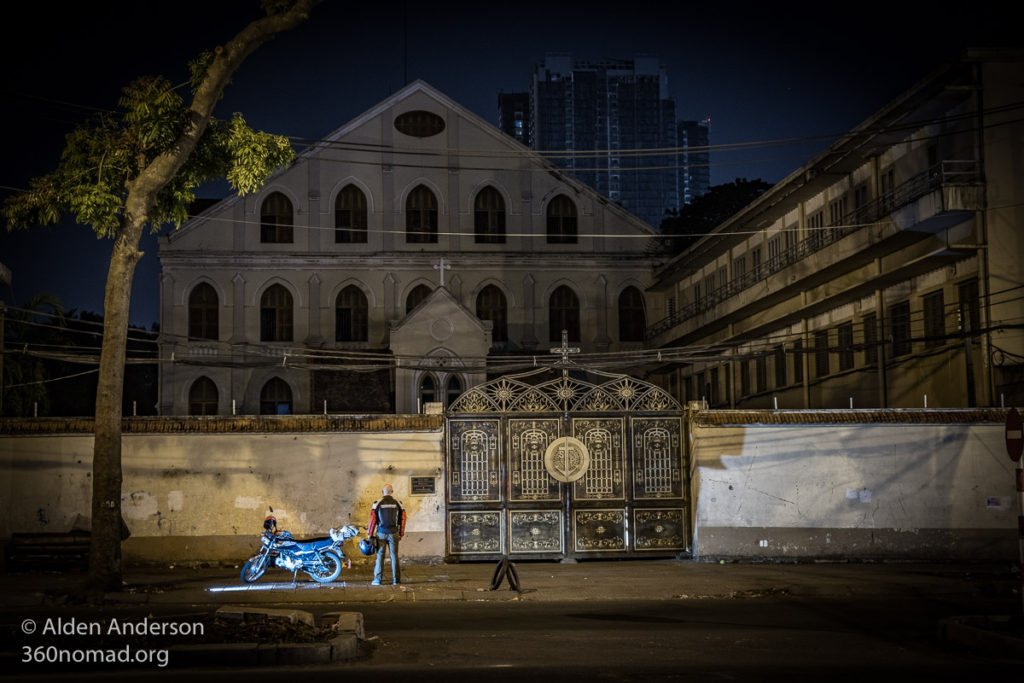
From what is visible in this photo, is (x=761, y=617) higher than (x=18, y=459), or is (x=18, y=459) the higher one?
(x=18, y=459)

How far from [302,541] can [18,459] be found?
263 inches

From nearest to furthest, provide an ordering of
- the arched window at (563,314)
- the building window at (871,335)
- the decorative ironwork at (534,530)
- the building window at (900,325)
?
the decorative ironwork at (534,530) → the building window at (900,325) → the building window at (871,335) → the arched window at (563,314)

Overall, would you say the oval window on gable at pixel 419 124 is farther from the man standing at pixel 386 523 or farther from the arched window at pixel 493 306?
the man standing at pixel 386 523

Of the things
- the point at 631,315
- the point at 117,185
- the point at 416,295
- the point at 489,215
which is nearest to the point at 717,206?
the point at 631,315

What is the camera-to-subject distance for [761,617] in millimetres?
13836

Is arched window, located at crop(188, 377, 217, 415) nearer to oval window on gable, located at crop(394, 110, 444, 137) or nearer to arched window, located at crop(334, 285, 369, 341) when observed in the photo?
arched window, located at crop(334, 285, 369, 341)

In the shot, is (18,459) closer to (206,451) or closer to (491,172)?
(206,451)

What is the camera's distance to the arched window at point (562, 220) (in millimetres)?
42156

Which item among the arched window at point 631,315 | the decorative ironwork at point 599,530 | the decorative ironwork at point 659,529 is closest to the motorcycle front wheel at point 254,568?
the decorative ironwork at point 599,530

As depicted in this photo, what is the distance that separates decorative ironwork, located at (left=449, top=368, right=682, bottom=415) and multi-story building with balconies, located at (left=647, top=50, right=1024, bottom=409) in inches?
150

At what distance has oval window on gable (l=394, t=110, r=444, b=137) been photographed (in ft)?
136

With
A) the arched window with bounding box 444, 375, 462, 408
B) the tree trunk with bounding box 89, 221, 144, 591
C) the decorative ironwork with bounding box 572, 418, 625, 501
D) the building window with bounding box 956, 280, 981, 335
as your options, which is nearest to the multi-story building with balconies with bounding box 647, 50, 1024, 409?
the building window with bounding box 956, 280, 981, 335

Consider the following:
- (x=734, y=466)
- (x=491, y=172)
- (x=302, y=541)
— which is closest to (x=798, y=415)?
(x=734, y=466)

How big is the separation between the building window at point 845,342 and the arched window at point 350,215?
1855cm
